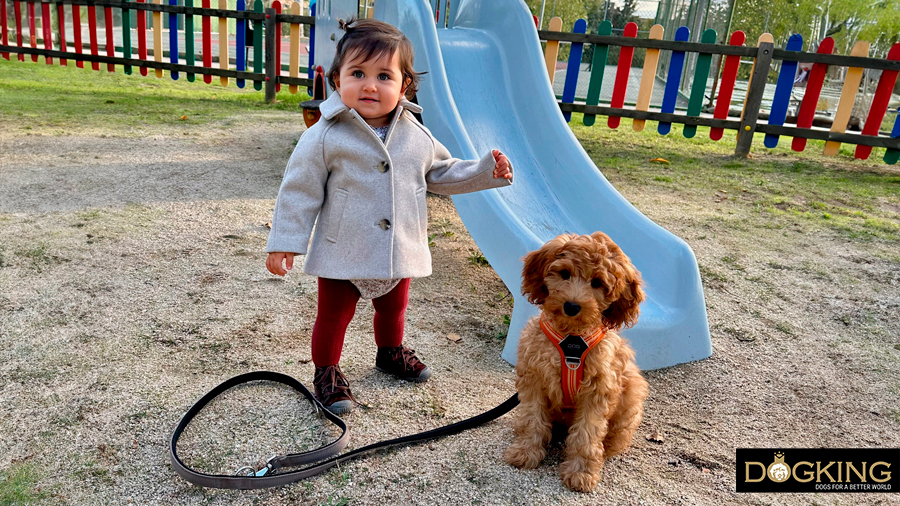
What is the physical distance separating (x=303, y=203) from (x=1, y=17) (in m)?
12.3

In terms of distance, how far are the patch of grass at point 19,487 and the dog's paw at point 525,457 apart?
1532 mm

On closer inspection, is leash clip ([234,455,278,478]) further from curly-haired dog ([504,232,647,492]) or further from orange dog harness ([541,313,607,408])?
orange dog harness ([541,313,607,408])

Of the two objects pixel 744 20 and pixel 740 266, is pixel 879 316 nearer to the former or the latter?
pixel 740 266

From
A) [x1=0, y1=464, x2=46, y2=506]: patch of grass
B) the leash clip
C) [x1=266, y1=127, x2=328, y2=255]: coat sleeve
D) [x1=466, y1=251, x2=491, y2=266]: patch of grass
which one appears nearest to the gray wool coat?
[x1=266, y1=127, x2=328, y2=255]: coat sleeve

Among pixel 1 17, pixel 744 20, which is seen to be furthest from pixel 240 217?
pixel 744 20

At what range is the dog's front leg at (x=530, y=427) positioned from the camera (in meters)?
2.28

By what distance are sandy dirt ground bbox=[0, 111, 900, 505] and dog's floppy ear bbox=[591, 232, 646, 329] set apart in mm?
608

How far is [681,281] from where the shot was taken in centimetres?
322

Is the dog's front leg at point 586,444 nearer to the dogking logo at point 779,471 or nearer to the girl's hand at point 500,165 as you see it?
the dogking logo at point 779,471

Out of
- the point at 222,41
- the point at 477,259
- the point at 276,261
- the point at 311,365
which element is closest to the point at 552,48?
the point at 477,259

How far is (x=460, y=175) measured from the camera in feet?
8.13

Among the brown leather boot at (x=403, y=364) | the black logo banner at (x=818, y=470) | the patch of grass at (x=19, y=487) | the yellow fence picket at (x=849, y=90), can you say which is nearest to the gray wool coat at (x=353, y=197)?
the brown leather boot at (x=403, y=364)

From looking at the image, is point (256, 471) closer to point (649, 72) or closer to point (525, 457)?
point (525, 457)

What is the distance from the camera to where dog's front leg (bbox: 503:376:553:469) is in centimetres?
228
